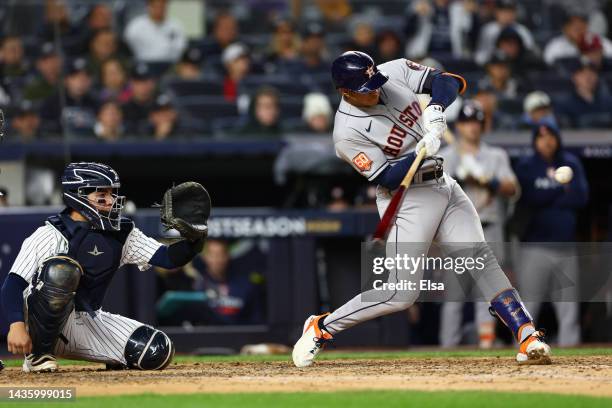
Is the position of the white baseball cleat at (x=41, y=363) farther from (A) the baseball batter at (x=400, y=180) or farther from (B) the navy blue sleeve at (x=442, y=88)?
(B) the navy blue sleeve at (x=442, y=88)

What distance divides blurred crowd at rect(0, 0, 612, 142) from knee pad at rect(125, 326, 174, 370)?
461 cm

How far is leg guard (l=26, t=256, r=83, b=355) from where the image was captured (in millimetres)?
5645

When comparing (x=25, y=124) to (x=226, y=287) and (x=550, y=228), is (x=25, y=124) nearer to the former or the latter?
(x=226, y=287)

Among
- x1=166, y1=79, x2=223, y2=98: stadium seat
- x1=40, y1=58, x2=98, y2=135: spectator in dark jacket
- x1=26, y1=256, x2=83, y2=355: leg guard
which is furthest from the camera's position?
x1=166, y1=79, x2=223, y2=98: stadium seat

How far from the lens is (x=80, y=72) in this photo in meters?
11.7

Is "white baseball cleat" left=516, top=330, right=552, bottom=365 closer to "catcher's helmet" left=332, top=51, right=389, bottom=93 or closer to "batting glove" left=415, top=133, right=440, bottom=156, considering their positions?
"batting glove" left=415, top=133, right=440, bottom=156

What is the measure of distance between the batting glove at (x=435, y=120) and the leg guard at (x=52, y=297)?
1810 mm

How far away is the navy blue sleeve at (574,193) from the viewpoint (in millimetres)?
9070

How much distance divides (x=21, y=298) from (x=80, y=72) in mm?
6207

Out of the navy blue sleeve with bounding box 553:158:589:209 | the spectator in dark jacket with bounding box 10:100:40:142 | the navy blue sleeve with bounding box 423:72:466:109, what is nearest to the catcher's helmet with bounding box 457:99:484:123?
the navy blue sleeve with bounding box 553:158:589:209

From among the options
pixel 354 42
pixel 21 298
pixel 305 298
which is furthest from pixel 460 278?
pixel 354 42

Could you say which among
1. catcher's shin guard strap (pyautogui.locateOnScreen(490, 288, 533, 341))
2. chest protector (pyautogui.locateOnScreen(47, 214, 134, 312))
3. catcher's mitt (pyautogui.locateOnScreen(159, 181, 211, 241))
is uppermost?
catcher's mitt (pyautogui.locateOnScreen(159, 181, 211, 241))

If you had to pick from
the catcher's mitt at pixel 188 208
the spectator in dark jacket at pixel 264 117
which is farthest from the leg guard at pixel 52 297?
the spectator in dark jacket at pixel 264 117

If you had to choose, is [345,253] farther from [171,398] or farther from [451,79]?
[171,398]
